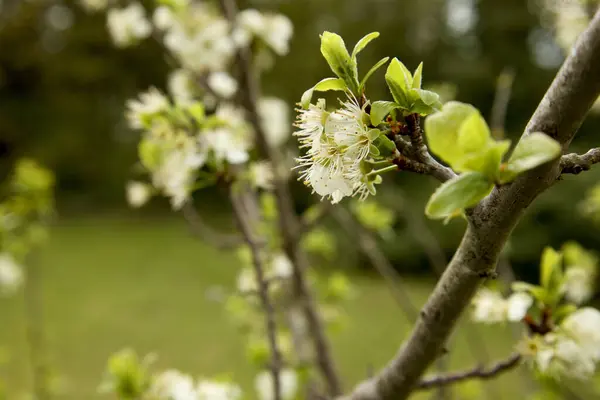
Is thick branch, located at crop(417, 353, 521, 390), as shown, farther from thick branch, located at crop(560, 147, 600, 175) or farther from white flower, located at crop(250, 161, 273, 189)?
white flower, located at crop(250, 161, 273, 189)

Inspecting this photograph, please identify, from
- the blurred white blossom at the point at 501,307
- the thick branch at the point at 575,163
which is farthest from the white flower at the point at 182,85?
the thick branch at the point at 575,163

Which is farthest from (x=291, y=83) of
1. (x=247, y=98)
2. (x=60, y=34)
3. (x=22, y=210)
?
(x=60, y=34)

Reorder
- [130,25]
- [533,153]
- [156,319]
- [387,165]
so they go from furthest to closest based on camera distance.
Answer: [156,319] < [130,25] < [387,165] < [533,153]

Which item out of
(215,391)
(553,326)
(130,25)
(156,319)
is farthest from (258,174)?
(156,319)

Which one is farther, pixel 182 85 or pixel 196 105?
pixel 182 85

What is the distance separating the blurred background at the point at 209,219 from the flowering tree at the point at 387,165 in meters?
0.32

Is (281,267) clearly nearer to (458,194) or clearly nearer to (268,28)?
(268,28)

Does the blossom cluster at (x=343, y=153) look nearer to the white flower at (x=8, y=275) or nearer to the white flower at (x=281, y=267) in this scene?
the white flower at (x=281, y=267)

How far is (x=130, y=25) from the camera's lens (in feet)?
2.96

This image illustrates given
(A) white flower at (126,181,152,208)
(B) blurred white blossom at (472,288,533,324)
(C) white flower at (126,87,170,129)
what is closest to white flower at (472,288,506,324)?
(B) blurred white blossom at (472,288,533,324)

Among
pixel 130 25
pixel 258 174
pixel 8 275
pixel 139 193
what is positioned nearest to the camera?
pixel 258 174

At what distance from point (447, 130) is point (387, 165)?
93 mm

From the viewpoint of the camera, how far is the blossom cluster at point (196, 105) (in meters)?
0.51

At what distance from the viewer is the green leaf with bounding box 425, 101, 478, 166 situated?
0.68 ft
